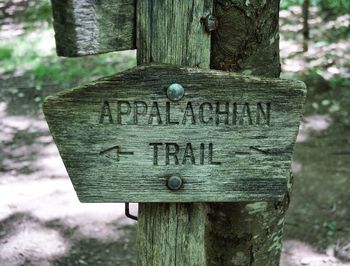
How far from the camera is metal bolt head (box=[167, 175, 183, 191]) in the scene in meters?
1.34

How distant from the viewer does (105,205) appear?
13.8 ft

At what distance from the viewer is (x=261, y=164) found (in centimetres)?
137

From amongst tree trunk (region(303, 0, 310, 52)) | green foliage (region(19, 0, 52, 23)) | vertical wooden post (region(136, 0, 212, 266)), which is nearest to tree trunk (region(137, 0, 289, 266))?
vertical wooden post (region(136, 0, 212, 266))

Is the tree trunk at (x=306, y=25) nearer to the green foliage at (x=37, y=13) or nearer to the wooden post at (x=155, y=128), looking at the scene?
the green foliage at (x=37, y=13)

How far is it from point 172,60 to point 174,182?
29 cm

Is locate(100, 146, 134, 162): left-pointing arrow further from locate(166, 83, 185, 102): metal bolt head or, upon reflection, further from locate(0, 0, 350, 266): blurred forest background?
locate(0, 0, 350, 266): blurred forest background

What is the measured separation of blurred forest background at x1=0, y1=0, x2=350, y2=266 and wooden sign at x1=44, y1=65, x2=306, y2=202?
2.30 meters

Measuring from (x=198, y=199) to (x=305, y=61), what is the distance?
5.62 m

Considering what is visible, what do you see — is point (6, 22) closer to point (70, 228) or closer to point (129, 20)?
point (70, 228)

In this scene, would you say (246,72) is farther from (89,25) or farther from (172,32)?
(89,25)

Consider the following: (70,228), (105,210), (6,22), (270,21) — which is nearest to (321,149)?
(105,210)

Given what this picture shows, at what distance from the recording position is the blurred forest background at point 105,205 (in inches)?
144

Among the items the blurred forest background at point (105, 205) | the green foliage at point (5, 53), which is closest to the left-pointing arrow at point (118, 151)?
the blurred forest background at point (105, 205)

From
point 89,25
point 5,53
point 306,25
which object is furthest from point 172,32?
point 5,53
